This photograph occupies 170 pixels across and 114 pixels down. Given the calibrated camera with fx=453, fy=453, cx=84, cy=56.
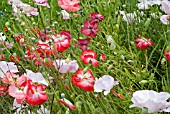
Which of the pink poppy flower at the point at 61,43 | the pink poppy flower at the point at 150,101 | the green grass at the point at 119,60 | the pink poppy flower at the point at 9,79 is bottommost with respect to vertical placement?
the green grass at the point at 119,60

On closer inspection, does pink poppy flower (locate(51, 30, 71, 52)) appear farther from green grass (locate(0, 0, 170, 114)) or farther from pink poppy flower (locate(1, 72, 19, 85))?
pink poppy flower (locate(1, 72, 19, 85))

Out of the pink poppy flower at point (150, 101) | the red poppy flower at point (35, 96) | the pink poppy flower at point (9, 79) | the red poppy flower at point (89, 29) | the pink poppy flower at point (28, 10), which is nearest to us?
the pink poppy flower at point (150, 101)

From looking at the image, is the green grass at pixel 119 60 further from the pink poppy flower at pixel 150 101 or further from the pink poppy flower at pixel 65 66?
the pink poppy flower at pixel 150 101

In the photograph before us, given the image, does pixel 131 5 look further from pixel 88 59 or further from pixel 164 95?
pixel 164 95

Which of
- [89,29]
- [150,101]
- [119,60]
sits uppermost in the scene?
[150,101]

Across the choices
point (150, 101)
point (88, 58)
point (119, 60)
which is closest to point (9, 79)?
point (88, 58)

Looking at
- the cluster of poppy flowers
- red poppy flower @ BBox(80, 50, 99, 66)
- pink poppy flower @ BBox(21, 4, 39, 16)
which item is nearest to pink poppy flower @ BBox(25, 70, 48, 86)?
the cluster of poppy flowers

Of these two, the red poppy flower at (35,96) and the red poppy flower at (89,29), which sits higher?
the red poppy flower at (35,96)

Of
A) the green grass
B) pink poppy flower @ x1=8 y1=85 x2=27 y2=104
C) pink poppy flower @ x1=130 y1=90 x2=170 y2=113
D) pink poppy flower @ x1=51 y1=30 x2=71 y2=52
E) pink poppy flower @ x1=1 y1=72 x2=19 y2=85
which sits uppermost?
pink poppy flower @ x1=130 y1=90 x2=170 y2=113

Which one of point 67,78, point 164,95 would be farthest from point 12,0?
point 164,95

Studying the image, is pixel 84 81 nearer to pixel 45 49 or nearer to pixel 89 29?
pixel 45 49

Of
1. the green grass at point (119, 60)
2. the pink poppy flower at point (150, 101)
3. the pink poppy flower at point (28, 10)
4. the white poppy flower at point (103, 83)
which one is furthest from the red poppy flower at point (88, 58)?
the pink poppy flower at point (28, 10)

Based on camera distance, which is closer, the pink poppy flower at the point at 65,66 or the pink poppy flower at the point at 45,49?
the pink poppy flower at the point at 65,66
